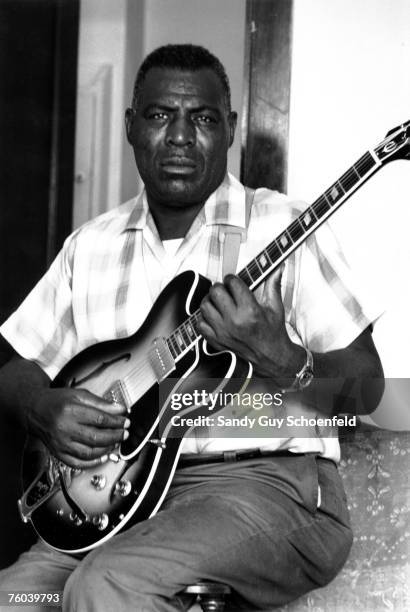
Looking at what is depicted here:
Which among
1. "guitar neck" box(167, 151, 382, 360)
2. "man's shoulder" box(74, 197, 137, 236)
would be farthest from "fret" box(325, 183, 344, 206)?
"man's shoulder" box(74, 197, 137, 236)

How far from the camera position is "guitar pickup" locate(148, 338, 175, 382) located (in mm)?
1330

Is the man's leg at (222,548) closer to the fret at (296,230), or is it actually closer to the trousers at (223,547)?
the trousers at (223,547)

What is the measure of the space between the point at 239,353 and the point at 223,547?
246 millimetres

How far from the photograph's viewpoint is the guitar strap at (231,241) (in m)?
1.45

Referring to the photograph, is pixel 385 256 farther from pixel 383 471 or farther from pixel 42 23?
pixel 42 23

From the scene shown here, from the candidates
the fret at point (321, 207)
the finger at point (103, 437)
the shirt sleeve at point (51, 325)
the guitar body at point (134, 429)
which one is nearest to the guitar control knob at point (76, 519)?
the guitar body at point (134, 429)

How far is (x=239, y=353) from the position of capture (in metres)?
1.26

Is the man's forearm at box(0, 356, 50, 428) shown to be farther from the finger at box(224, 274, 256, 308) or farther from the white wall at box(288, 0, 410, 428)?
the white wall at box(288, 0, 410, 428)

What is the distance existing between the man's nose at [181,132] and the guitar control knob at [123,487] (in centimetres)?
53

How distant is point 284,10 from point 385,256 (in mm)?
484

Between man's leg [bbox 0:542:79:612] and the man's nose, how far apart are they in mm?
642

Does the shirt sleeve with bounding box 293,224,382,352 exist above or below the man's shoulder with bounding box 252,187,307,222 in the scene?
below

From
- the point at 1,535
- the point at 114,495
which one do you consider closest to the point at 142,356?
the point at 114,495

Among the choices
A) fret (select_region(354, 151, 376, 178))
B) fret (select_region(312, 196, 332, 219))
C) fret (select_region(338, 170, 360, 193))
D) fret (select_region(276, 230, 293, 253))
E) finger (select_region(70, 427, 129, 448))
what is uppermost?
fret (select_region(354, 151, 376, 178))
